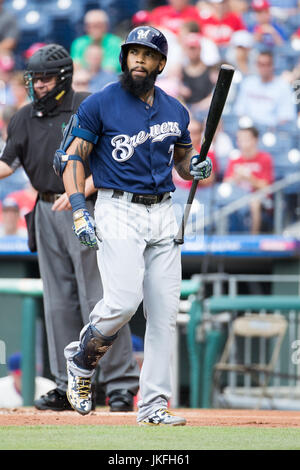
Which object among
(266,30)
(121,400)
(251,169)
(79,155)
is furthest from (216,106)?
(266,30)

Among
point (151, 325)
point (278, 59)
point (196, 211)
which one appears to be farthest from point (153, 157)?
point (278, 59)

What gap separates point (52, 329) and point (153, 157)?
68.7 inches

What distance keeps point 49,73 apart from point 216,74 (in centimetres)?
712

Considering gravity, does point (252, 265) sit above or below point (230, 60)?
below

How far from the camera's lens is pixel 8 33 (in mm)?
14188

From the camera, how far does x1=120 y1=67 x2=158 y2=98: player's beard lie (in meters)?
4.47

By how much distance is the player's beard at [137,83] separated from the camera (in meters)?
4.47

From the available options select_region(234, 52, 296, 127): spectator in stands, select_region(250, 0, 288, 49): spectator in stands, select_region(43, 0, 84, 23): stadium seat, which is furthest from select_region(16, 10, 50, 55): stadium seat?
select_region(234, 52, 296, 127): spectator in stands

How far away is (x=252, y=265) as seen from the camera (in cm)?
1222

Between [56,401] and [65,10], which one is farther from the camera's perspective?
[65,10]

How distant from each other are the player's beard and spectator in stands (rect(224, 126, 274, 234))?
7131 millimetres

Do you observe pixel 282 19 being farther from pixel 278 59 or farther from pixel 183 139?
pixel 183 139

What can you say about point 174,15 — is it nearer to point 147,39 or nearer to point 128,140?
point 147,39

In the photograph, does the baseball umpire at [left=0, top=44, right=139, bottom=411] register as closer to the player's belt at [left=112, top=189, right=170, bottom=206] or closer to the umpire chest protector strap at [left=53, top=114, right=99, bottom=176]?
the umpire chest protector strap at [left=53, top=114, right=99, bottom=176]
